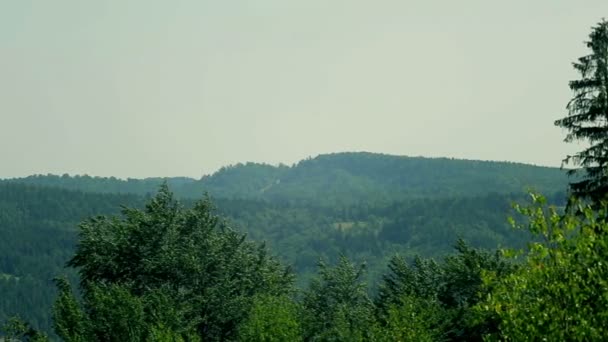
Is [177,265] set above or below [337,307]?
above

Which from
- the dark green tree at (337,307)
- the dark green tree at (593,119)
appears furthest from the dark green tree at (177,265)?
the dark green tree at (593,119)

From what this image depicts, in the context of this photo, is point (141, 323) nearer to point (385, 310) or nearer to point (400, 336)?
point (400, 336)

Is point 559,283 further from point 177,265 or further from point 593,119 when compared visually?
point 177,265

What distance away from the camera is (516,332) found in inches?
896

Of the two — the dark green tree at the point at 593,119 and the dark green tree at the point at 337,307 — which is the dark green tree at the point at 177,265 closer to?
the dark green tree at the point at 337,307

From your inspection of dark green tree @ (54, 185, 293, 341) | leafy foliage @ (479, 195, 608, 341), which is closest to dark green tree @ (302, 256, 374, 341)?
dark green tree @ (54, 185, 293, 341)

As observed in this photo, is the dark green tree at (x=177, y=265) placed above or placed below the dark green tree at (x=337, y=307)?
above

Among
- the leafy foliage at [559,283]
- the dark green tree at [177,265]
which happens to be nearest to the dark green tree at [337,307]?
the dark green tree at [177,265]

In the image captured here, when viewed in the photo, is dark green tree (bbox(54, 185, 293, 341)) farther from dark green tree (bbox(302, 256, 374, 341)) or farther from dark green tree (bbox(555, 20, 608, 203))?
dark green tree (bbox(555, 20, 608, 203))

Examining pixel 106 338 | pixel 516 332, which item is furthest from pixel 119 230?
pixel 516 332

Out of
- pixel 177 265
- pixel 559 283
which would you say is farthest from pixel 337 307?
pixel 559 283

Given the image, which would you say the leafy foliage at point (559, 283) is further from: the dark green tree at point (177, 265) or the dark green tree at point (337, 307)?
the dark green tree at point (177, 265)

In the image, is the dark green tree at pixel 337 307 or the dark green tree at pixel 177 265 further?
the dark green tree at pixel 177 265

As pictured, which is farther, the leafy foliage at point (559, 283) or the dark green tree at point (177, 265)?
the dark green tree at point (177, 265)
